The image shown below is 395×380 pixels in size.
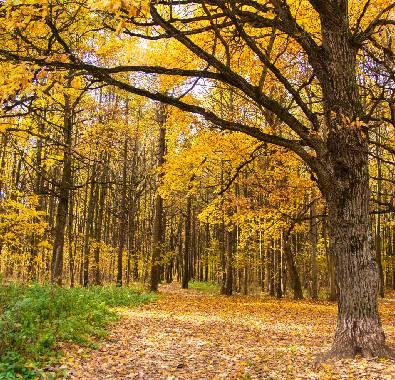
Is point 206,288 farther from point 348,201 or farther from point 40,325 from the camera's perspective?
point 348,201

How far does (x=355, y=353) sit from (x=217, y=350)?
8.41 ft

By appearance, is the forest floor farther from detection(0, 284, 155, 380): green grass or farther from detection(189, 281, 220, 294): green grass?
detection(189, 281, 220, 294): green grass

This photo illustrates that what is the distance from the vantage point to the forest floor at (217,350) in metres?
6.08

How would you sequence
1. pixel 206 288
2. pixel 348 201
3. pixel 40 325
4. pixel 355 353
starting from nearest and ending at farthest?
pixel 355 353 → pixel 348 201 → pixel 40 325 → pixel 206 288

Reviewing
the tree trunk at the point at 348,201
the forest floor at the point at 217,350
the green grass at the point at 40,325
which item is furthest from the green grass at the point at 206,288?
the tree trunk at the point at 348,201

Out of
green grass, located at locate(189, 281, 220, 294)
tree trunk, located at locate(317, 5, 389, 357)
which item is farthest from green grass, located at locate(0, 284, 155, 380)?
green grass, located at locate(189, 281, 220, 294)

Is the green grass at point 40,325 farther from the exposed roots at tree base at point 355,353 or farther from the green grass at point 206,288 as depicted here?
the green grass at point 206,288

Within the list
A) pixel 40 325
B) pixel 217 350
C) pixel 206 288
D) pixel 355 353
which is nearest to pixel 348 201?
pixel 355 353

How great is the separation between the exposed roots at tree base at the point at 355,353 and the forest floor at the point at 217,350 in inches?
4.6

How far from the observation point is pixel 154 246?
21.2 meters

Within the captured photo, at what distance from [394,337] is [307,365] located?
3439 mm

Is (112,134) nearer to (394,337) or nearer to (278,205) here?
(278,205)

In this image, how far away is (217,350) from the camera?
26.1ft

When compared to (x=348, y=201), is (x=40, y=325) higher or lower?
lower
